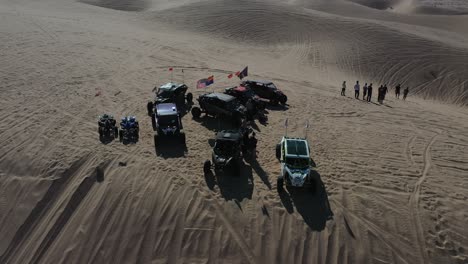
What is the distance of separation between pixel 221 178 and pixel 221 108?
5.36 m

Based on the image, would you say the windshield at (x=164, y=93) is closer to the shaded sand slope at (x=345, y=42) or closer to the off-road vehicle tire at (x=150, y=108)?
the off-road vehicle tire at (x=150, y=108)

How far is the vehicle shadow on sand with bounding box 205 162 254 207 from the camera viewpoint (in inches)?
511

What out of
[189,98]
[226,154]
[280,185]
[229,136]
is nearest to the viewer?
[280,185]

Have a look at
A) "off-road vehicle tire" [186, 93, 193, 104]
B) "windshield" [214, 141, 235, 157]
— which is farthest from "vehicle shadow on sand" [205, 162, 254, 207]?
"off-road vehicle tire" [186, 93, 193, 104]

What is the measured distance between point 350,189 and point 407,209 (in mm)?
1857

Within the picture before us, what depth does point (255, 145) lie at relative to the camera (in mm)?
15578

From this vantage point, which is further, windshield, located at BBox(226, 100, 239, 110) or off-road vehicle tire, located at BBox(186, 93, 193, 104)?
off-road vehicle tire, located at BBox(186, 93, 193, 104)

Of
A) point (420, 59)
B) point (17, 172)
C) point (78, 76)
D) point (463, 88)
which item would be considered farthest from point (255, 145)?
point (420, 59)

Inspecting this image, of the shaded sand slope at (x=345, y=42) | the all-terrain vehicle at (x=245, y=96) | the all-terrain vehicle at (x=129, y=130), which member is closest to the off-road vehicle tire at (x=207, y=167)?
the all-terrain vehicle at (x=129, y=130)

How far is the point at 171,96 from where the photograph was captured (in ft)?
65.9

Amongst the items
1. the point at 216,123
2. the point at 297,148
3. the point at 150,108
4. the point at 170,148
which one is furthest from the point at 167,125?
the point at 297,148

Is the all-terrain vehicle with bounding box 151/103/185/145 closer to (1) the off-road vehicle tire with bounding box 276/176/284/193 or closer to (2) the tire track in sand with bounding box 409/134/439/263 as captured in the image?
(1) the off-road vehicle tire with bounding box 276/176/284/193

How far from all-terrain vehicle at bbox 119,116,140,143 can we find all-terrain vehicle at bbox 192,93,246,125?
319 centimetres

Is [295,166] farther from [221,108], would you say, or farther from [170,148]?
[221,108]
